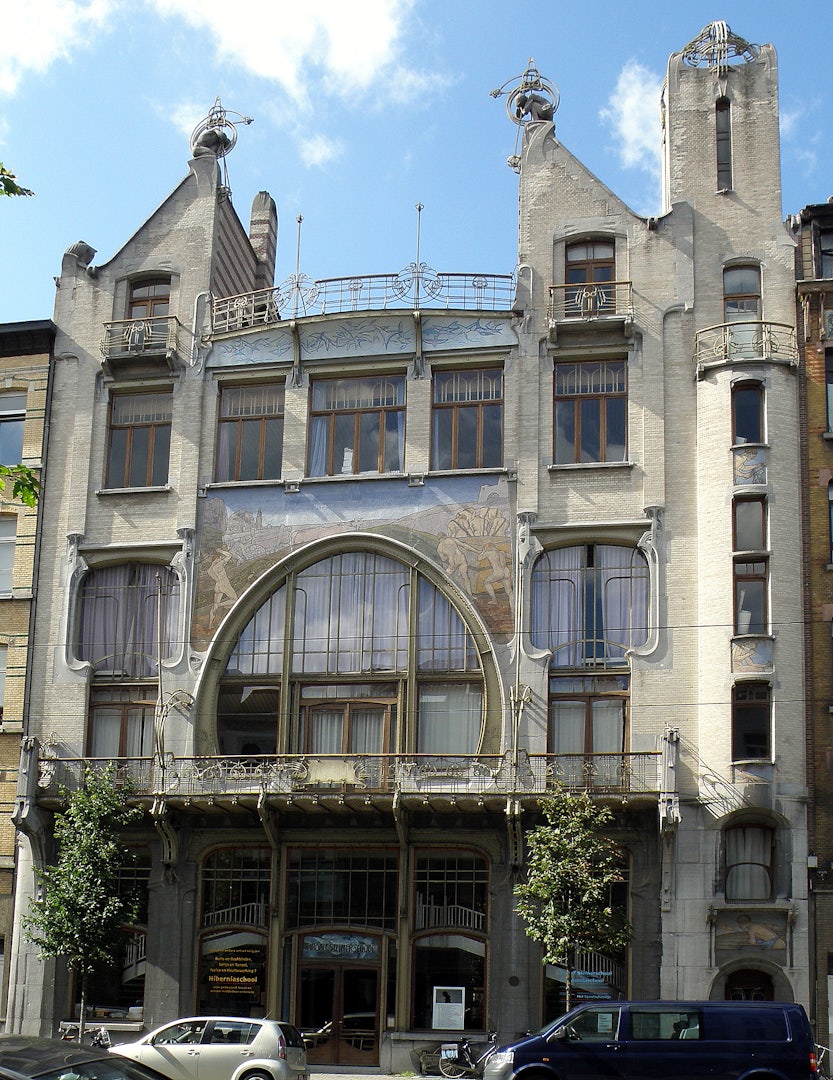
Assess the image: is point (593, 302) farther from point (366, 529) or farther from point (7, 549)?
point (7, 549)

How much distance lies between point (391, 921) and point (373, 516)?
32.8ft

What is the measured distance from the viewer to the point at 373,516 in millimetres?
35250

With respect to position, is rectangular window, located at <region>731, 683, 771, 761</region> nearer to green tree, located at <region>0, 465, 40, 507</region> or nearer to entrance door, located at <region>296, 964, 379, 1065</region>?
entrance door, located at <region>296, 964, 379, 1065</region>

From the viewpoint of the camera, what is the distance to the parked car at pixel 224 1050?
2453cm

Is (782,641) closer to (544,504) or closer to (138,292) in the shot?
(544,504)

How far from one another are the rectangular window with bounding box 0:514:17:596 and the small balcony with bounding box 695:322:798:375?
61.9 ft

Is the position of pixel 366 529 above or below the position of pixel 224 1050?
above

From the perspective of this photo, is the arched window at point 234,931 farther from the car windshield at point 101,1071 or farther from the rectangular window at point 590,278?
the car windshield at point 101,1071

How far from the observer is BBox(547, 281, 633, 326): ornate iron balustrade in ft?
116

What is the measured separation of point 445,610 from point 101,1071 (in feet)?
74.7

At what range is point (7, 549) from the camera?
124ft

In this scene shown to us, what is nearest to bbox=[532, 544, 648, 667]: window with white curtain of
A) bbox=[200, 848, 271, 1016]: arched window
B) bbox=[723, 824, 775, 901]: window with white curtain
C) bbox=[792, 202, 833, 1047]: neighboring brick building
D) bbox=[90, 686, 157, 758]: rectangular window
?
bbox=[792, 202, 833, 1047]: neighboring brick building

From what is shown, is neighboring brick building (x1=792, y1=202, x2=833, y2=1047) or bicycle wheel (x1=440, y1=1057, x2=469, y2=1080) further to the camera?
neighboring brick building (x1=792, y1=202, x2=833, y2=1047)

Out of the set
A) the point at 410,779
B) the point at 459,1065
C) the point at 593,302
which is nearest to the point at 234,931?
the point at 410,779
